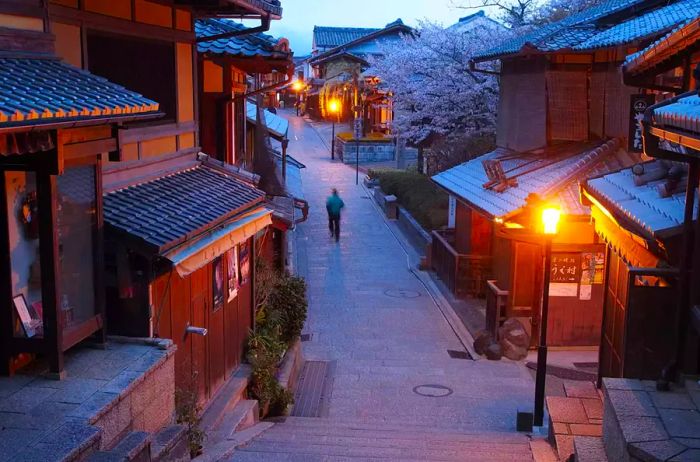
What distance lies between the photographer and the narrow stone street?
399 inches

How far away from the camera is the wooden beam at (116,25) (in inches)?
321

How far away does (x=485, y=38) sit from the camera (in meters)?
30.0

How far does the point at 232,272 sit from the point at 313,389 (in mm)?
3759

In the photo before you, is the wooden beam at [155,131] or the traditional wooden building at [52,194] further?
the wooden beam at [155,131]

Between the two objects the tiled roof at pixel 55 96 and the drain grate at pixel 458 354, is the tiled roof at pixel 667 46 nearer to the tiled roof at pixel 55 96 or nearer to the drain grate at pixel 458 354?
the tiled roof at pixel 55 96

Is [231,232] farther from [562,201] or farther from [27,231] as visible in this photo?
[562,201]

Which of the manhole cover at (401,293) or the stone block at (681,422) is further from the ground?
the stone block at (681,422)

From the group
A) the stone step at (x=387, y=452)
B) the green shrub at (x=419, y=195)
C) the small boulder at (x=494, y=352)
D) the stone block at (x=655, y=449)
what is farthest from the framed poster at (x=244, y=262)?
the green shrub at (x=419, y=195)

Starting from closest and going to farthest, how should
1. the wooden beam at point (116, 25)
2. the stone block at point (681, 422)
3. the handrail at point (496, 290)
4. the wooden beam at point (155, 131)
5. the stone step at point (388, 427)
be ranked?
1. the stone block at point (681, 422)
2. the wooden beam at point (116, 25)
3. the wooden beam at point (155, 131)
4. the stone step at point (388, 427)
5. the handrail at point (496, 290)

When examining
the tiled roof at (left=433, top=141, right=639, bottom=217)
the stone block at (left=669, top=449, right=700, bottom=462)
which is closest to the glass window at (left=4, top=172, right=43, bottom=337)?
the stone block at (left=669, top=449, right=700, bottom=462)

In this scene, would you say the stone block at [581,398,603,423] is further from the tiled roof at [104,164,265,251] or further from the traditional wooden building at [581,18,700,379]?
the tiled roof at [104,164,265,251]

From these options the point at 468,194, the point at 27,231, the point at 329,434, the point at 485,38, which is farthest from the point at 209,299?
the point at 485,38

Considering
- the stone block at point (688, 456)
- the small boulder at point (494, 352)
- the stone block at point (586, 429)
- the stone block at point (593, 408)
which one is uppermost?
the stone block at point (688, 456)

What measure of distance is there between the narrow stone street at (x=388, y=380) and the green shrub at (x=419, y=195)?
72.2 inches
